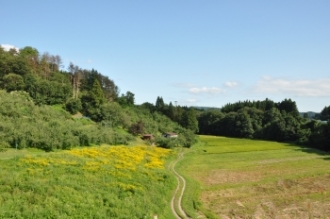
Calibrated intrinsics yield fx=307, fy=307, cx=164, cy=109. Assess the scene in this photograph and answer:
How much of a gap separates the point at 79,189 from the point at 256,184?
23.1 m

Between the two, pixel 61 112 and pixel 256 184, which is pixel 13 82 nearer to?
pixel 61 112

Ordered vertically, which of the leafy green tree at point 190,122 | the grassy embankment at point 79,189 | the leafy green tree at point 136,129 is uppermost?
the leafy green tree at point 190,122

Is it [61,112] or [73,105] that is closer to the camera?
[61,112]

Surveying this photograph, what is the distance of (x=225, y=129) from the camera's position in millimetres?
121188

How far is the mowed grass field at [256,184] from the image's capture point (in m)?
29.5

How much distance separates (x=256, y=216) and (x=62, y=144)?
30.7 metres

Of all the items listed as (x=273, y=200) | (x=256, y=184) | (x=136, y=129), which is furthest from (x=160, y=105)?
(x=273, y=200)

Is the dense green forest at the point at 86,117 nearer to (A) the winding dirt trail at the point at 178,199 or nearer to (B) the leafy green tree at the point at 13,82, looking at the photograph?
(B) the leafy green tree at the point at 13,82

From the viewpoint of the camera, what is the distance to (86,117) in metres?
75.7

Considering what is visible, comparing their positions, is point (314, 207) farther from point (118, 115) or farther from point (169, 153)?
point (118, 115)

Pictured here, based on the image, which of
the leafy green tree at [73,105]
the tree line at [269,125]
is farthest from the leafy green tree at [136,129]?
the tree line at [269,125]

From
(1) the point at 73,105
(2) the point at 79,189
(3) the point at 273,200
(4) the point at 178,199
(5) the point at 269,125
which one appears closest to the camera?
(2) the point at 79,189

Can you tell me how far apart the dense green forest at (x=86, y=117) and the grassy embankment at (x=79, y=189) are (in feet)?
36.5

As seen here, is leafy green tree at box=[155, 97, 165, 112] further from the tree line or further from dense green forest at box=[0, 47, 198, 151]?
the tree line
